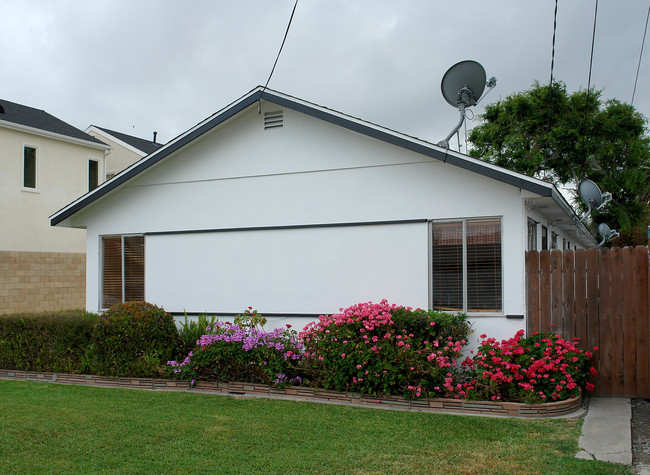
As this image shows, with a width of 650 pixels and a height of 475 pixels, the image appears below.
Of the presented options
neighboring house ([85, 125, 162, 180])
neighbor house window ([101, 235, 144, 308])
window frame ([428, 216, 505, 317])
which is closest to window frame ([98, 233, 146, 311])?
neighbor house window ([101, 235, 144, 308])

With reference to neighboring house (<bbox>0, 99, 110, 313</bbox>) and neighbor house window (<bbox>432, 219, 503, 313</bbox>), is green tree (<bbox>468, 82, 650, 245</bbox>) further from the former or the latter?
neighbor house window (<bbox>432, 219, 503, 313</bbox>)

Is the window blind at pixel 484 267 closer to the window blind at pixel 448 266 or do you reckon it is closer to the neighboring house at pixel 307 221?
the neighboring house at pixel 307 221

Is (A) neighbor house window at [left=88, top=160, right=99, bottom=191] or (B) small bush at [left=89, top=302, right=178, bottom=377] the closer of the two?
(B) small bush at [left=89, top=302, right=178, bottom=377]

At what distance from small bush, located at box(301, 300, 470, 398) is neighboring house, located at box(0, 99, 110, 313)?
1329cm

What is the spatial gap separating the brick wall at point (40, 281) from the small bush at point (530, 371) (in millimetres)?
15313

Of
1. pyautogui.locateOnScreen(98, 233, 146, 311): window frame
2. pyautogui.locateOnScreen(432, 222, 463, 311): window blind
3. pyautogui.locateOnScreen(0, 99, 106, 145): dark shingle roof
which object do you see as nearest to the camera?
pyautogui.locateOnScreen(432, 222, 463, 311): window blind

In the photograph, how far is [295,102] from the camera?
33.2ft

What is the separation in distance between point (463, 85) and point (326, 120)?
255 cm

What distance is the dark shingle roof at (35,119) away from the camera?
1928 centimetres

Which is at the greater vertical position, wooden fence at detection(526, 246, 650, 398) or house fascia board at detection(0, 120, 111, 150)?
house fascia board at detection(0, 120, 111, 150)

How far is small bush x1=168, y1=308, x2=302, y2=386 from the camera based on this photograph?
897 centimetres

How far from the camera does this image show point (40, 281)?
19.1m

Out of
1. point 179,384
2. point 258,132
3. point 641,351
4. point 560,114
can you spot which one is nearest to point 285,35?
point 258,132

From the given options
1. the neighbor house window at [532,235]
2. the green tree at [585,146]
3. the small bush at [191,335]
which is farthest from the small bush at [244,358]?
the green tree at [585,146]
